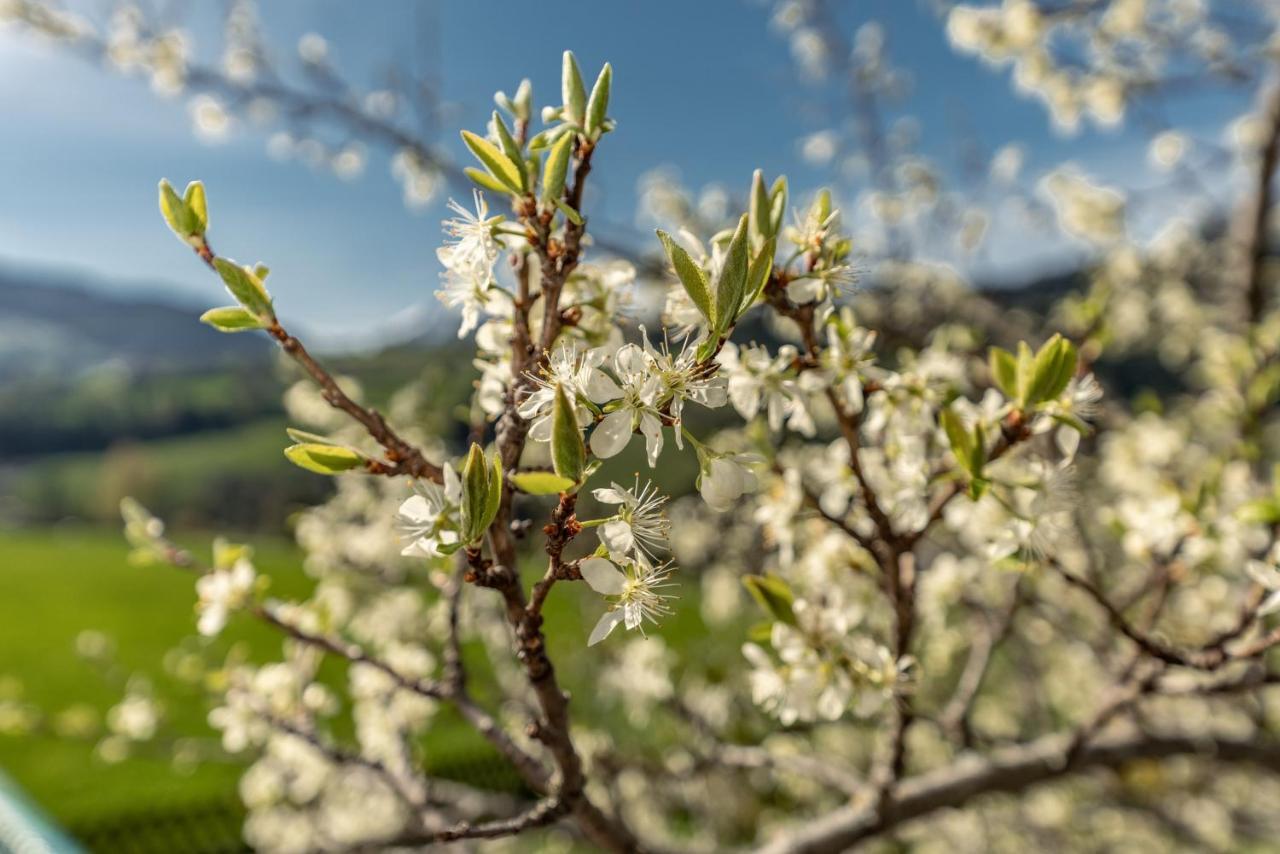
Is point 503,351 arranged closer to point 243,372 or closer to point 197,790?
point 197,790

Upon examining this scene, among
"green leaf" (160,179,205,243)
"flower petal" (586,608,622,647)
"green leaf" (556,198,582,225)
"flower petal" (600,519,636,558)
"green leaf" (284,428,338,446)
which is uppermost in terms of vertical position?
"green leaf" (160,179,205,243)

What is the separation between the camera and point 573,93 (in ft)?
1.87

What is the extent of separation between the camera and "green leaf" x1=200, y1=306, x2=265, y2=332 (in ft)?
1.84

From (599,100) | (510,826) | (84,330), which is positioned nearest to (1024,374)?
(599,100)

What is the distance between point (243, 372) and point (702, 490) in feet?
194

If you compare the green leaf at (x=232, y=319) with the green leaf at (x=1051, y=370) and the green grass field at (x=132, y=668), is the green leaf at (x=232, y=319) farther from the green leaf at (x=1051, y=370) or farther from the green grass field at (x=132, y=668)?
the green leaf at (x=1051, y=370)

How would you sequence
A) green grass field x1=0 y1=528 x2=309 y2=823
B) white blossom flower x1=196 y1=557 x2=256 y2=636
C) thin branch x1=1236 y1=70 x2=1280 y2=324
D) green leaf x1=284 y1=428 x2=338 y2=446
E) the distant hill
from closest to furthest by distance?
green leaf x1=284 y1=428 x2=338 y2=446, white blossom flower x1=196 y1=557 x2=256 y2=636, thin branch x1=1236 y1=70 x2=1280 y2=324, green grass field x1=0 y1=528 x2=309 y2=823, the distant hill

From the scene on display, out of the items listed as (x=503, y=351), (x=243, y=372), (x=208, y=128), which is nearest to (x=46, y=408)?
(x=243, y=372)

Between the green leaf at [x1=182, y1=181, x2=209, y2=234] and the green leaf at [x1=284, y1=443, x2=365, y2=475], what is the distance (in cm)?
23

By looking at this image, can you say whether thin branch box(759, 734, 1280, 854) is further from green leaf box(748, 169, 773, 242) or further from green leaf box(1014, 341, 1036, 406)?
green leaf box(748, 169, 773, 242)

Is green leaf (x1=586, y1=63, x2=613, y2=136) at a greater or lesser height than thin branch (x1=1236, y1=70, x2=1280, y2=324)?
lesser

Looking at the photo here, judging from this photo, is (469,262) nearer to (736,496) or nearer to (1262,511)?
(736,496)

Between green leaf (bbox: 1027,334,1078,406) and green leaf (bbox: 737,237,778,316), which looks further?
green leaf (bbox: 1027,334,1078,406)

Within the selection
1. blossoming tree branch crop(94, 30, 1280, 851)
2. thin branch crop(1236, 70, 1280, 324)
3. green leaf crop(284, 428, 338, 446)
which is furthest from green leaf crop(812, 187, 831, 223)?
thin branch crop(1236, 70, 1280, 324)
